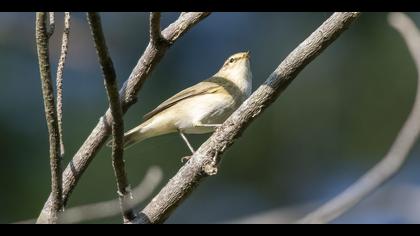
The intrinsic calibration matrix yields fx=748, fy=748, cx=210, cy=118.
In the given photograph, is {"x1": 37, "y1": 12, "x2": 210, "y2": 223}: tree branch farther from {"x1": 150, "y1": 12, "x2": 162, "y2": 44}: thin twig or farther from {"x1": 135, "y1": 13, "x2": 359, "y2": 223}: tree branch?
{"x1": 135, "y1": 13, "x2": 359, "y2": 223}: tree branch

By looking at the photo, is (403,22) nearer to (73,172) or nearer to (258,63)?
(73,172)

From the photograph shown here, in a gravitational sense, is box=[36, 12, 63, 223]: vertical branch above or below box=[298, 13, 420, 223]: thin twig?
above

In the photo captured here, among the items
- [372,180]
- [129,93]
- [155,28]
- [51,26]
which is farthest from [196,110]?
[372,180]

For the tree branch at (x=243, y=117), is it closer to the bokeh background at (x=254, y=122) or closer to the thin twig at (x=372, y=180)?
the thin twig at (x=372, y=180)

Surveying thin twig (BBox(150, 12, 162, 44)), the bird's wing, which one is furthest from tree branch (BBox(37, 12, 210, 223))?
the bird's wing

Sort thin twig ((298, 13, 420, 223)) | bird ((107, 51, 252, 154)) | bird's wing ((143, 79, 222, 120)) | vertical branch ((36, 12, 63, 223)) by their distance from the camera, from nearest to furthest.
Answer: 1. thin twig ((298, 13, 420, 223))
2. vertical branch ((36, 12, 63, 223))
3. bird ((107, 51, 252, 154))
4. bird's wing ((143, 79, 222, 120))

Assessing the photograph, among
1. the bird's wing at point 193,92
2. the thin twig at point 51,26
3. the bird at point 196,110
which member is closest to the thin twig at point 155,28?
the thin twig at point 51,26

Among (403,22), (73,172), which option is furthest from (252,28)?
(403,22)
